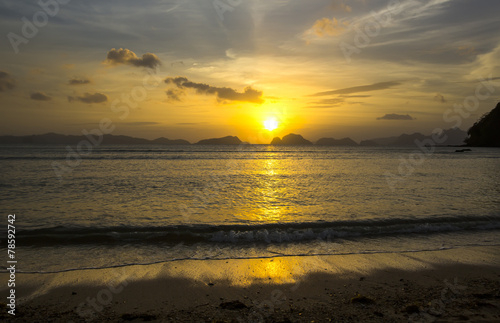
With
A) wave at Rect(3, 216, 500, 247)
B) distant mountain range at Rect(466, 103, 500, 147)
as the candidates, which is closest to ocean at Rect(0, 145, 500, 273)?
wave at Rect(3, 216, 500, 247)

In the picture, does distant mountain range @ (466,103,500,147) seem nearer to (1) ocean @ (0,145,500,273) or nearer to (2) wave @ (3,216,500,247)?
(1) ocean @ (0,145,500,273)

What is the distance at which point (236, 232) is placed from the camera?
1147cm

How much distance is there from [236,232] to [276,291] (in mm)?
4964

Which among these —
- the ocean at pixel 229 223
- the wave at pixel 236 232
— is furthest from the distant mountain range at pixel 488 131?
the wave at pixel 236 232

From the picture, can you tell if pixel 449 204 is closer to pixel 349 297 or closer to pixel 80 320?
pixel 349 297

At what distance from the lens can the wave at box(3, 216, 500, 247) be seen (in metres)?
10.7

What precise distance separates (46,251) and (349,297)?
9.43m

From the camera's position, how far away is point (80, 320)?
5520mm

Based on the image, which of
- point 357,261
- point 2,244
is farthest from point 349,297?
point 2,244

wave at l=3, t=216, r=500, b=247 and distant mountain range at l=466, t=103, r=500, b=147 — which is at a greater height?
distant mountain range at l=466, t=103, r=500, b=147

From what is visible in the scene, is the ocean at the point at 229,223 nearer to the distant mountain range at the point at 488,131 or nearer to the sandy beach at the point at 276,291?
the sandy beach at the point at 276,291

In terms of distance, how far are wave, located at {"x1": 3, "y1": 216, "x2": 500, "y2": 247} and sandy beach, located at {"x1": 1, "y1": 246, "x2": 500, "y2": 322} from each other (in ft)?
7.24

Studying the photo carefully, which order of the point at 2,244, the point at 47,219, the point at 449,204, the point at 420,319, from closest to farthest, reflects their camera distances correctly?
1. the point at 420,319
2. the point at 2,244
3. the point at 47,219
4. the point at 449,204

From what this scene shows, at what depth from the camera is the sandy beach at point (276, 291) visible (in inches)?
219
